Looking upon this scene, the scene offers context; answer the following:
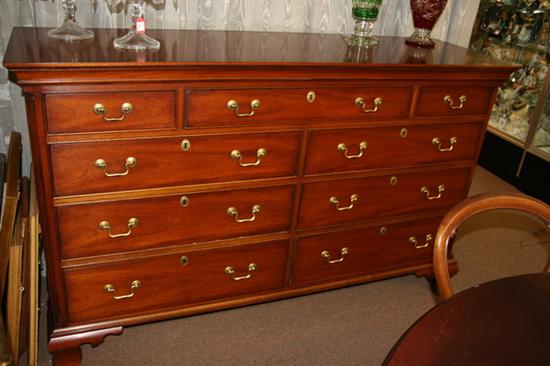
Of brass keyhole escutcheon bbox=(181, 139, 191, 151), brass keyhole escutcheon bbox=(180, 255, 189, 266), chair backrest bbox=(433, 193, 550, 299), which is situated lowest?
brass keyhole escutcheon bbox=(180, 255, 189, 266)

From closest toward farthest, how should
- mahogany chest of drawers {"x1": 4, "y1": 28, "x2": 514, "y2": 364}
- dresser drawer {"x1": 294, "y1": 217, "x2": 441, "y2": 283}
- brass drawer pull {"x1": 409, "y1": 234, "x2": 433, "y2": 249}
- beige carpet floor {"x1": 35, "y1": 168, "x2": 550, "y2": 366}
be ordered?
mahogany chest of drawers {"x1": 4, "y1": 28, "x2": 514, "y2": 364} < beige carpet floor {"x1": 35, "y1": 168, "x2": 550, "y2": 366} < dresser drawer {"x1": 294, "y1": 217, "x2": 441, "y2": 283} < brass drawer pull {"x1": 409, "y1": 234, "x2": 433, "y2": 249}

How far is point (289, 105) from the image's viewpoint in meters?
1.83

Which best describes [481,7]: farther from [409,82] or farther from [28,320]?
[28,320]

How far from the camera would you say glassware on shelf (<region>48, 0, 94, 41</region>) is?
173 centimetres

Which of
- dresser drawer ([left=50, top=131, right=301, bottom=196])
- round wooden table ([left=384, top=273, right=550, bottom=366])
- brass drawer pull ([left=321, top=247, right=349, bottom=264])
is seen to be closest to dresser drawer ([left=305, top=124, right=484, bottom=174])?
dresser drawer ([left=50, top=131, right=301, bottom=196])

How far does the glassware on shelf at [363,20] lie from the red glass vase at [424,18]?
0.21 meters

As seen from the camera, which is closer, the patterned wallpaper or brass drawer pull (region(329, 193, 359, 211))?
the patterned wallpaper

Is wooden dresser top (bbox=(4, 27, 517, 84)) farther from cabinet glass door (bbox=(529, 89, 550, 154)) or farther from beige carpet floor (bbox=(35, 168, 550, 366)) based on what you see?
cabinet glass door (bbox=(529, 89, 550, 154))

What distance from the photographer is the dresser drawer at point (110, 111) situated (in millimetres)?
1527

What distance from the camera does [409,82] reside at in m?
2.00

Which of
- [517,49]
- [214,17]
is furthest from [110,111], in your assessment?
[517,49]

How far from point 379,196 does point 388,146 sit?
0.24 meters

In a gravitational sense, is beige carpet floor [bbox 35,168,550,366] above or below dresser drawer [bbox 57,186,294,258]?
below

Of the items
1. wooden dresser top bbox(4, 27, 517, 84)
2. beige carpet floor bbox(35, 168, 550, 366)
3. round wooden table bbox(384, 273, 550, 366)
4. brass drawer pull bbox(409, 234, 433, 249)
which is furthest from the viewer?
brass drawer pull bbox(409, 234, 433, 249)
